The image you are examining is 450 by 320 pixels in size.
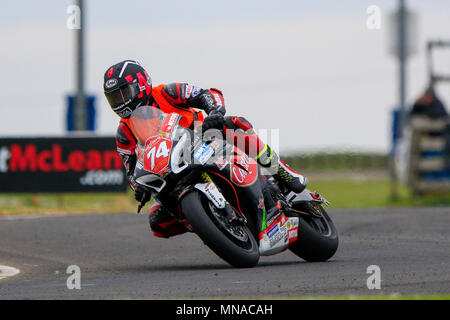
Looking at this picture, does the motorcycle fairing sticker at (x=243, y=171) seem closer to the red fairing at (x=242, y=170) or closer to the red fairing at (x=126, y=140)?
the red fairing at (x=242, y=170)

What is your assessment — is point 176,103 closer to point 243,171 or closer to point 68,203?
point 243,171

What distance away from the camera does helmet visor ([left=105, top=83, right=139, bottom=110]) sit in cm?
912

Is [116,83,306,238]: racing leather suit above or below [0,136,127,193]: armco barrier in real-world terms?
above

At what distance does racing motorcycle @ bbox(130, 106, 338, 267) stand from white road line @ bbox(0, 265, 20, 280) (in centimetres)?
165

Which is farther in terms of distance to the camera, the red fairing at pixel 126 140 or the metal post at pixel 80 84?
the metal post at pixel 80 84

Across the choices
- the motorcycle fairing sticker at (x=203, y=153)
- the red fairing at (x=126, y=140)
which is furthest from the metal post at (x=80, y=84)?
the motorcycle fairing sticker at (x=203, y=153)

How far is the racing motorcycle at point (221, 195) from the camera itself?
8562mm

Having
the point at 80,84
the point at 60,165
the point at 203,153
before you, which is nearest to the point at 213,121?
the point at 203,153

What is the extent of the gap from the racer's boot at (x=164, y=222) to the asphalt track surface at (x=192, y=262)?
358 millimetres

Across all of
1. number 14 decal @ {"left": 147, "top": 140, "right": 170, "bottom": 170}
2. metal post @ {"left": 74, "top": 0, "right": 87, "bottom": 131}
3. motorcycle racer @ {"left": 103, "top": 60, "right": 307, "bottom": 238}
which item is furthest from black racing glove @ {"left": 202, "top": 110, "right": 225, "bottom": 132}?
metal post @ {"left": 74, "top": 0, "right": 87, "bottom": 131}

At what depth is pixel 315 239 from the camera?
9602mm

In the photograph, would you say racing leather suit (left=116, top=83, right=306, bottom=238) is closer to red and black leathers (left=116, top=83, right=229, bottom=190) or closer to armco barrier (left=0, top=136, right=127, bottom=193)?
red and black leathers (left=116, top=83, right=229, bottom=190)

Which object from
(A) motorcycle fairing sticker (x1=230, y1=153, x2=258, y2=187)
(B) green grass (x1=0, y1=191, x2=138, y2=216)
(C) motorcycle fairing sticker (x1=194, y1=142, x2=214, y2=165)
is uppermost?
(C) motorcycle fairing sticker (x1=194, y1=142, x2=214, y2=165)
